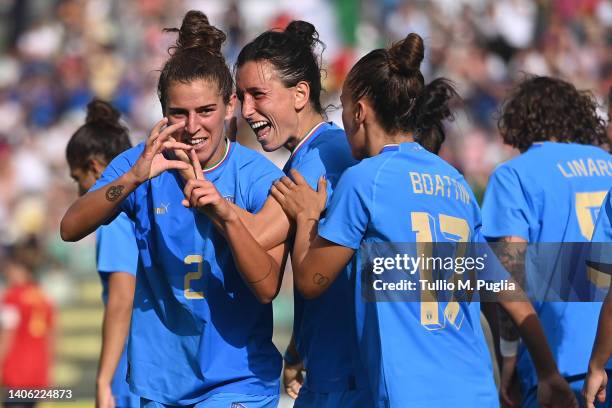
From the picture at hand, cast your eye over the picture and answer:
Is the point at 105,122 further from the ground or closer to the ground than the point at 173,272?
further from the ground

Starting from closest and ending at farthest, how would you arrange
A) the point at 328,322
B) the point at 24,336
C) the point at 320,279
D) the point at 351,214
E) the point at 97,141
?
1. the point at 351,214
2. the point at 320,279
3. the point at 328,322
4. the point at 97,141
5. the point at 24,336

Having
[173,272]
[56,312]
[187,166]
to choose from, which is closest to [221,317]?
[173,272]

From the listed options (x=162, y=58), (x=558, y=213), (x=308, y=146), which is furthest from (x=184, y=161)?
(x=162, y=58)

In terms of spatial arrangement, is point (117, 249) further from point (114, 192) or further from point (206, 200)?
point (206, 200)

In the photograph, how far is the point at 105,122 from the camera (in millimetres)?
5957

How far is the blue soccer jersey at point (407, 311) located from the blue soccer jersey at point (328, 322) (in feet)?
1.53

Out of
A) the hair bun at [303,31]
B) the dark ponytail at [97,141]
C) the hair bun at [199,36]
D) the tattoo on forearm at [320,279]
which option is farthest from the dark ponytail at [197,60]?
the dark ponytail at [97,141]

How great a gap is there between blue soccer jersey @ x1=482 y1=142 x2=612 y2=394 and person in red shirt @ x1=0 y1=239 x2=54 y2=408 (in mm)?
5283

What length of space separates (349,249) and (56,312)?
927 cm

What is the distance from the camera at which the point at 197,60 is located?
14.6 ft

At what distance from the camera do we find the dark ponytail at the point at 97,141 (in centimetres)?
583

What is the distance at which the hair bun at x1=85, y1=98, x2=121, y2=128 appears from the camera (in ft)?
19.6

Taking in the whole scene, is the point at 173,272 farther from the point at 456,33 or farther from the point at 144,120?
the point at 456,33

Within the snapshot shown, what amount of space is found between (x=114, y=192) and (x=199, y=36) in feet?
2.87
